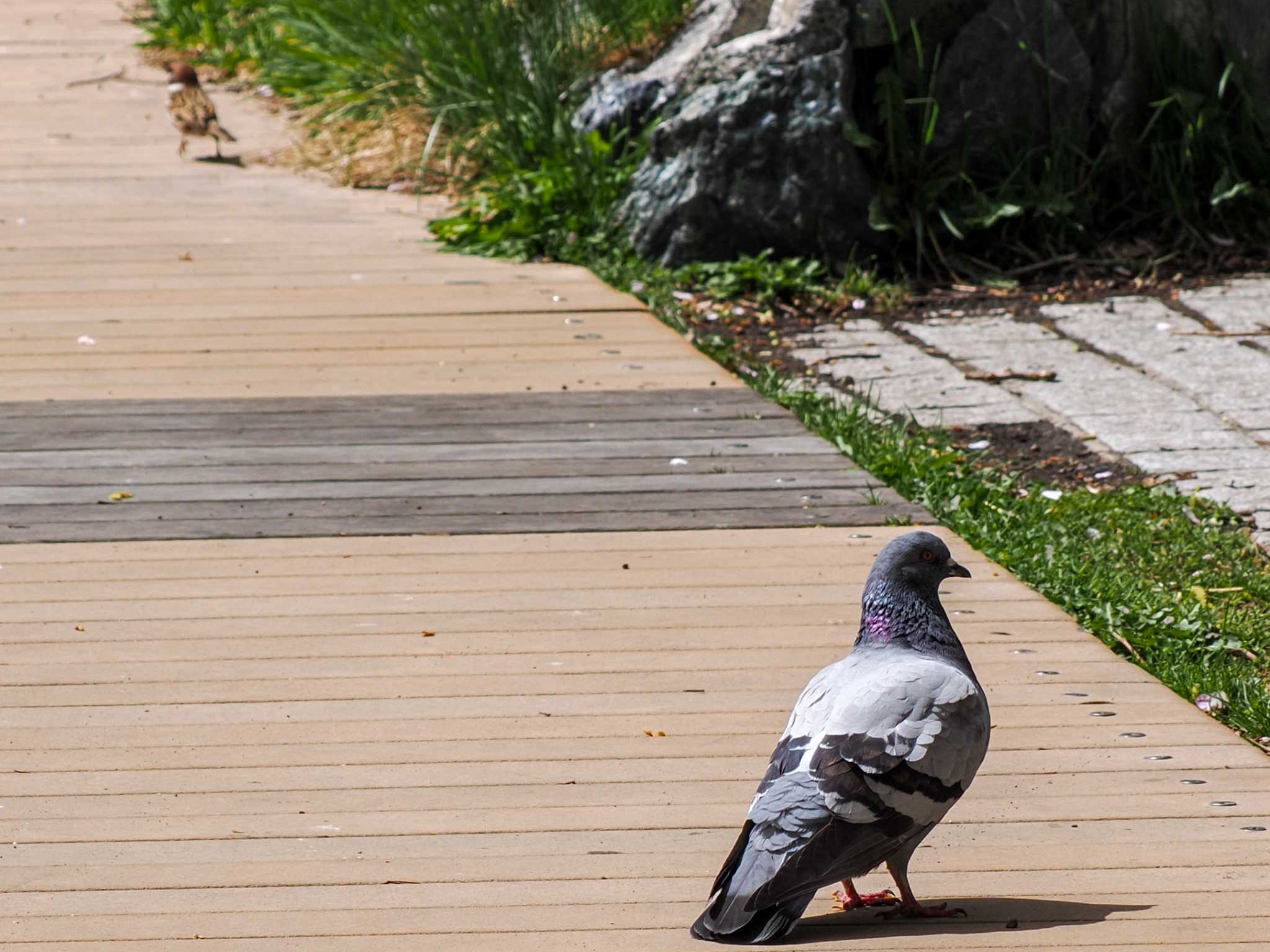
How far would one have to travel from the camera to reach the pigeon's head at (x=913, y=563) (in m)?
2.94

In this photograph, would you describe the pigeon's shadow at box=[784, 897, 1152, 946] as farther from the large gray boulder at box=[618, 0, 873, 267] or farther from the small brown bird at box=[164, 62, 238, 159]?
the small brown bird at box=[164, 62, 238, 159]

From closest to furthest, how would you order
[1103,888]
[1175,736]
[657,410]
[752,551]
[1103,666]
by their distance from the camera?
[1103,888]
[1175,736]
[1103,666]
[752,551]
[657,410]

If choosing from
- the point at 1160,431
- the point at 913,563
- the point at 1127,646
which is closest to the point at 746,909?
A: the point at 913,563

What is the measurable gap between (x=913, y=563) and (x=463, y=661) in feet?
4.32

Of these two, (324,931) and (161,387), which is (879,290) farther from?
(324,931)

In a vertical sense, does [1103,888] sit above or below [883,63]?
below

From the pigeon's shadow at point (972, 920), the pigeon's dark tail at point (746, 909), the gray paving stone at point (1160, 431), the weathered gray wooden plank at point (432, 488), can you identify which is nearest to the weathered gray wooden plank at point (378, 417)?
the weathered gray wooden plank at point (432, 488)

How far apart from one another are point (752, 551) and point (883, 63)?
13.5 feet

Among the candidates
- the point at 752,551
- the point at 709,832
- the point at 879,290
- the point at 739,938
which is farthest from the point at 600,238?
the point at 739,938

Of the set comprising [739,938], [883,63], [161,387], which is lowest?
[161,387]

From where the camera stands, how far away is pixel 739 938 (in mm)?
2543

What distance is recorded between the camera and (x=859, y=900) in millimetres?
2834

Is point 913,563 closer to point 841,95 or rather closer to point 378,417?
point 378,417

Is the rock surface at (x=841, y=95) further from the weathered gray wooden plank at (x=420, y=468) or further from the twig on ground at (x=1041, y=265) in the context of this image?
the weathered gray wooden plank at (x=420, y=468)
